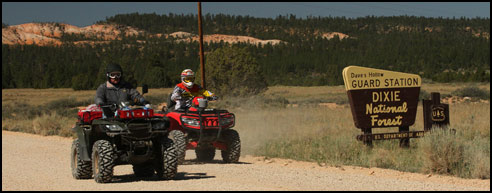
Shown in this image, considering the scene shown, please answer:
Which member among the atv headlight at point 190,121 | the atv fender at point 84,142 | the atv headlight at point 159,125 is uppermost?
the atv headlight at point 159,125

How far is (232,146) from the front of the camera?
14.6 meters

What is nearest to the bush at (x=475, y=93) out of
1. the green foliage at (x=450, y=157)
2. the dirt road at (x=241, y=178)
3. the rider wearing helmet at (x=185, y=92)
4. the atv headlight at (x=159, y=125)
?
the dirt road at (x=241, y=178)

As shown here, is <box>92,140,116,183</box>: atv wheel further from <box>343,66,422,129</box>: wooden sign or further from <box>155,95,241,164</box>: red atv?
<box>343,66,422,129</box>: wooden sign

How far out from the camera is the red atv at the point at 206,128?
14.3m

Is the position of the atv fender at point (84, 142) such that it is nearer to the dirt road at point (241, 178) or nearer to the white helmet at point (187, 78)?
the dirt road at point (241, 178)

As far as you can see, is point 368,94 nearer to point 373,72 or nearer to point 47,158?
point 373,72

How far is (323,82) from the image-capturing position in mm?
104250

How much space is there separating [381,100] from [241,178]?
280 inches

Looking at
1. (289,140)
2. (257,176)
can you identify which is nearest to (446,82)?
(289,140)

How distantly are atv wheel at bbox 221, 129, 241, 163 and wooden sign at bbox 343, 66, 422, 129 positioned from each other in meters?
3.75

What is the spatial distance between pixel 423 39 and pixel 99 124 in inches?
5471

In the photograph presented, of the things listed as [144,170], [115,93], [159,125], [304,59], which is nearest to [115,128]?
[159,125]

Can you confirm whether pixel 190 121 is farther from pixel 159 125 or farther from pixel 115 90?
pixel 159 125

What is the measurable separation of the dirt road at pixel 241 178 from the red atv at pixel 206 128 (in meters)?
0.41
